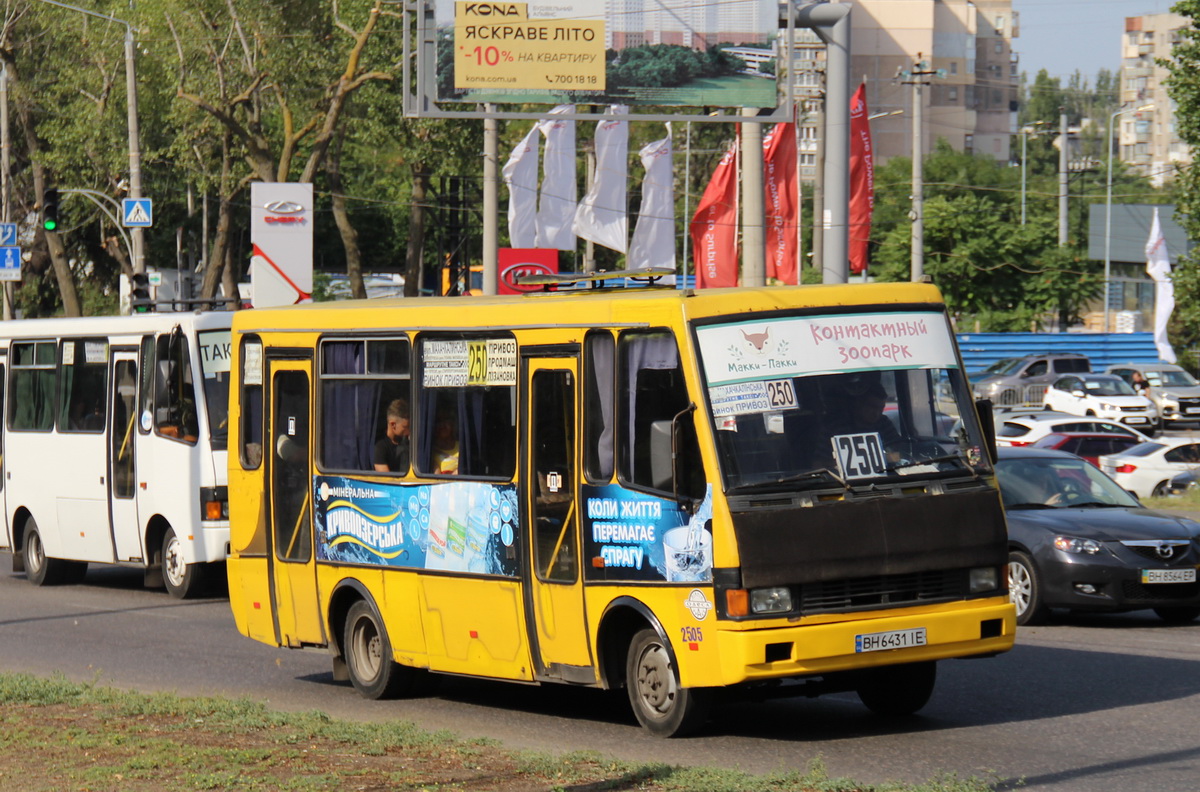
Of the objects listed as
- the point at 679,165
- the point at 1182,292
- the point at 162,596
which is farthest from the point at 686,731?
the point at 679,165

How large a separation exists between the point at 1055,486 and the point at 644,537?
6.83 metres

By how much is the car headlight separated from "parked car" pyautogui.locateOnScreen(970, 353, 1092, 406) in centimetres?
3612

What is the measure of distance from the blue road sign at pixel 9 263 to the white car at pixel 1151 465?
2438 cm

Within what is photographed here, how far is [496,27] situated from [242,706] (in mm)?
15080

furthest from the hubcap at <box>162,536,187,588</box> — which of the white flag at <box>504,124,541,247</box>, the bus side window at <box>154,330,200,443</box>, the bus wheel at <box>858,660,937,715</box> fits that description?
the white flag at <box>504,124,541,247</box>

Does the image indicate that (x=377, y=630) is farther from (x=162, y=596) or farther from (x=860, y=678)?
(x=162, y=596)

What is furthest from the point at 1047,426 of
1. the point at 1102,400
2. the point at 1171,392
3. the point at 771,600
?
the point at 771,600

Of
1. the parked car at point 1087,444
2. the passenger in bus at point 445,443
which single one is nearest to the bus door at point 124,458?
the passenger in bus at point 445,443

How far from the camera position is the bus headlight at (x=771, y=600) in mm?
8867

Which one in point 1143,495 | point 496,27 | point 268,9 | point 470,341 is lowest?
point 1143,495

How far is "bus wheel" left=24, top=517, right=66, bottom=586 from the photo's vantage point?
65.8 ft

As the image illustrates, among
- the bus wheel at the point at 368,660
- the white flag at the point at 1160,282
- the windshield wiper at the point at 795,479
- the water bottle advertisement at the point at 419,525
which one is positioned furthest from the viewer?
the white flag at the point at 1160,282

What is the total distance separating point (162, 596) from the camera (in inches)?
727

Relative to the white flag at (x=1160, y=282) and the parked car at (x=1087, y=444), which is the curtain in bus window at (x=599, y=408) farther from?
the white flag at (x=1160, y=282)
